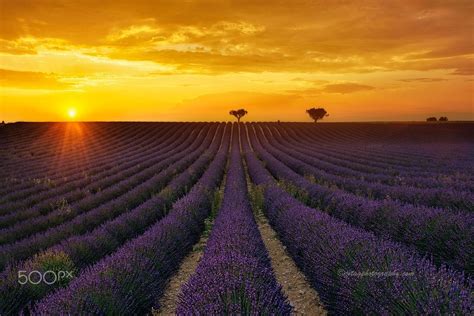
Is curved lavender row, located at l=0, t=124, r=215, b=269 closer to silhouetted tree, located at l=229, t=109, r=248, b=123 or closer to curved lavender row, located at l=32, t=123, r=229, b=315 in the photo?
curved lavender row, located at l=32, t=123, r=229, b=315

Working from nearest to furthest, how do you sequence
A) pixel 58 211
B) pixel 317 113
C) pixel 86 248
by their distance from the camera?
1. pixel 86 248
2. pixel 58 211
3. pixel 317 113

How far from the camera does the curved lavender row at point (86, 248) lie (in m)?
4.18

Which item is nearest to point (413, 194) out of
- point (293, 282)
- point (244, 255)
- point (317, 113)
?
point (293, 282)

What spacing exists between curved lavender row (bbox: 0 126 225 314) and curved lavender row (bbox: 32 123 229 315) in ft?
0.86

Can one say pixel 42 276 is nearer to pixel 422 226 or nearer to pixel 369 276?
pixel 369 276

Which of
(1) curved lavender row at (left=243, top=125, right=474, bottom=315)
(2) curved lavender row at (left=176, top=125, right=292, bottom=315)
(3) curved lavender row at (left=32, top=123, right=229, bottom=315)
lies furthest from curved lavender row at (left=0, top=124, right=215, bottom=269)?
(1) curved lavender row at (left=243, top=125, right=474, bottom=315)

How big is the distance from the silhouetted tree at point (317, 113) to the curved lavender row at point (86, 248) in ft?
278

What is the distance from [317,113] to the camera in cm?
9188

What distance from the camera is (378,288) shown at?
10.5 ft

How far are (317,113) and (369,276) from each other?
9121cm

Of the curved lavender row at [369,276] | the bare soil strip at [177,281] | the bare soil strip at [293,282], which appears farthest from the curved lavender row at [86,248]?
the curved lavender row at [369,276]

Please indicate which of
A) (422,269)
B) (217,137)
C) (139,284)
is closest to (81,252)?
(139,284)

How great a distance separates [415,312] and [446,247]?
2.80 metres

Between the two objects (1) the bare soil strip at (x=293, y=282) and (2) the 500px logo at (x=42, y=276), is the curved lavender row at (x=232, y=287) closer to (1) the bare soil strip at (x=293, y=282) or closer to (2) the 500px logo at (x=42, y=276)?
(1) the bare soil strip at (x=293, y=282)
